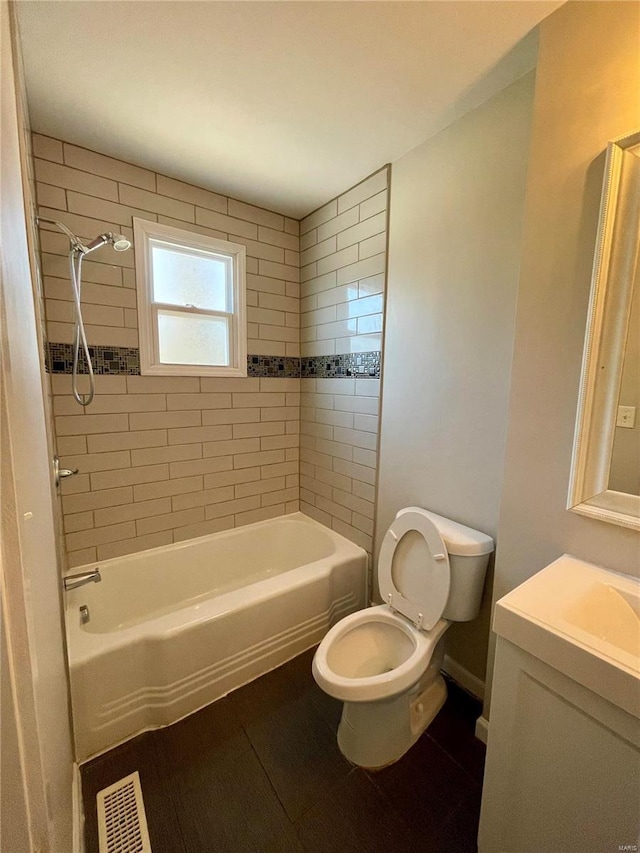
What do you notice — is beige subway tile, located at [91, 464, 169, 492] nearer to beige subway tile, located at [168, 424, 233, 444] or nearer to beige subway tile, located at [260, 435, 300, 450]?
beige subway tile, located at [168, 424, 233, 444]

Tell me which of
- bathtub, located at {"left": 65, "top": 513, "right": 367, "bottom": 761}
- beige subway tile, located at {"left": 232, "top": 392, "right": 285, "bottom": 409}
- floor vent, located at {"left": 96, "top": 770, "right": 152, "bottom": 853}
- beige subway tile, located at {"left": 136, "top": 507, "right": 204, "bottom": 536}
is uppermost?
beige subway tile, located at {"left": 232, "top": 392, "right": 285, "bottom": 409}

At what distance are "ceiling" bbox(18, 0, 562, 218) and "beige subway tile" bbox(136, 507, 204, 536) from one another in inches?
77.6

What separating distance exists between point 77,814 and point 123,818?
0.47 feet

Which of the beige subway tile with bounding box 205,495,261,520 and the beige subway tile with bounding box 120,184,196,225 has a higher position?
the beige subway tile with bounding box 120,184,196,225

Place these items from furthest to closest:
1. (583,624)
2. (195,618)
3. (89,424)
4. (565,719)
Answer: (89,424), (195,618), (583,624), (565,719)

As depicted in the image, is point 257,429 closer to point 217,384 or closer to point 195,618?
point 217,384

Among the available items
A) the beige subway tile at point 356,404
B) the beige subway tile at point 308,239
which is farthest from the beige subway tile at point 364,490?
the beige subway tile at point 308,239

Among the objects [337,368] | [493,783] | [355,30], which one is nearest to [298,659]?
[493,783]

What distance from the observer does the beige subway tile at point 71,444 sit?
1840 millimetres

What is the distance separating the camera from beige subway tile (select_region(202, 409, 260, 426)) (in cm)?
230

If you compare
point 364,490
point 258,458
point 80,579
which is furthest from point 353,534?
point 80,579

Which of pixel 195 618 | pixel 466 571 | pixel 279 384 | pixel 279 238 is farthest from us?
pixel 279 384

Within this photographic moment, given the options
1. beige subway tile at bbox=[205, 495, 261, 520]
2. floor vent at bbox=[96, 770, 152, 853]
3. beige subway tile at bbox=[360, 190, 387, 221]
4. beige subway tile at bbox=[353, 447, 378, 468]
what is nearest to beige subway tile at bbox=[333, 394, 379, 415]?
beige subway tile at bbox=[353, 447, 378, 468]

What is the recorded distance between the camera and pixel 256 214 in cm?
234
